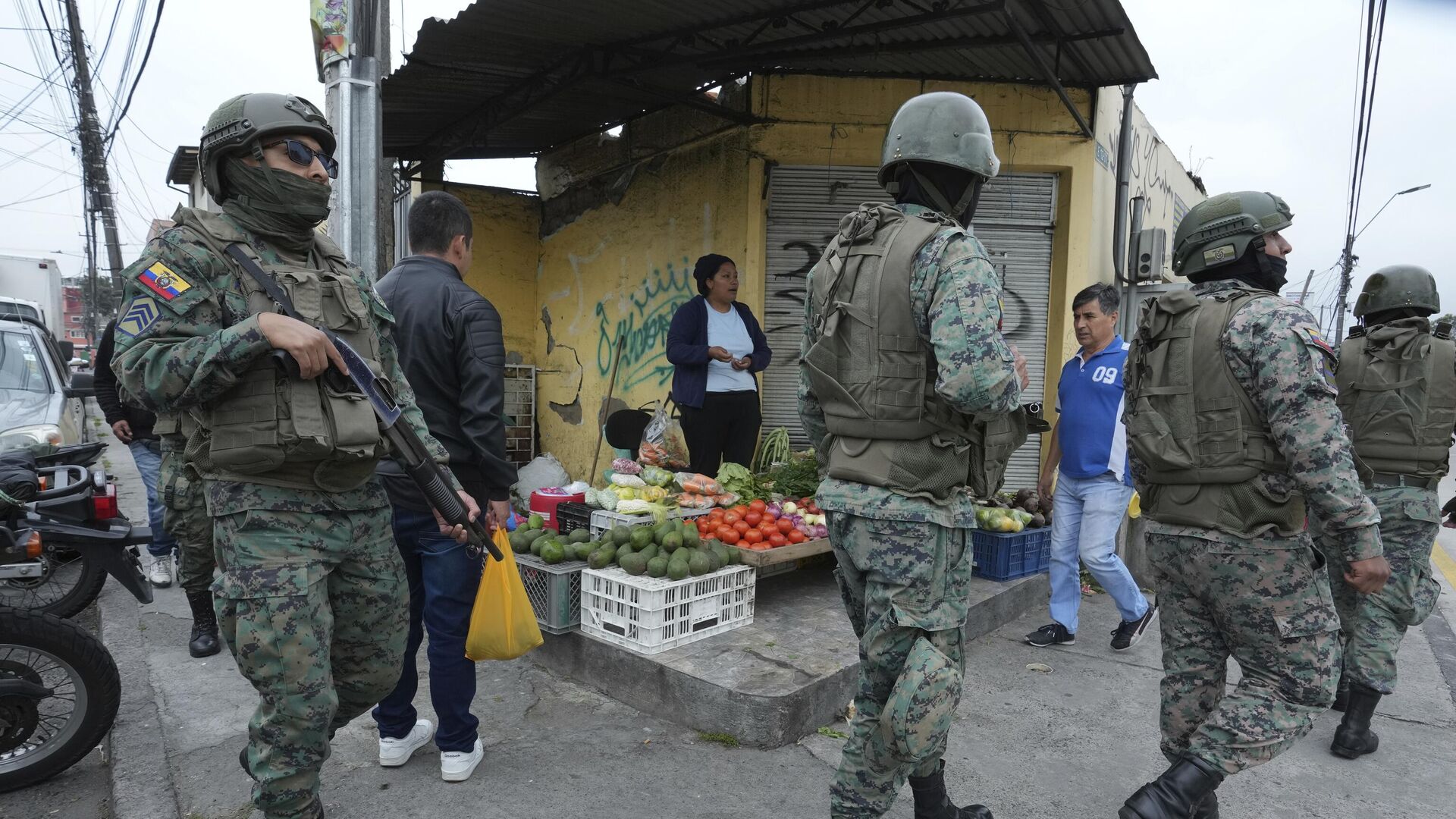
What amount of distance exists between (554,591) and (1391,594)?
146 inches

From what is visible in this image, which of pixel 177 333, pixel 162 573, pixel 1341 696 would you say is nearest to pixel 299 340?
pixel 177 333

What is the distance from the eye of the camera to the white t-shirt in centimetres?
567

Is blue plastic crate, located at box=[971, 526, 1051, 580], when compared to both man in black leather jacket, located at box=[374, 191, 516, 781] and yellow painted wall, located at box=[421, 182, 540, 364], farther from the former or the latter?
yellow painted wall, located at box=[421, 182, 540, 364]

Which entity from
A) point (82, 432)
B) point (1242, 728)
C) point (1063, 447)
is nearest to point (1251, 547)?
point (1242, 728)

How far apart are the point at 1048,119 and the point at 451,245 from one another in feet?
17.9

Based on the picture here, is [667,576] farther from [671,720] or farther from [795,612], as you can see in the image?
[795,612]

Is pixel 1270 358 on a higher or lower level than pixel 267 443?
higher

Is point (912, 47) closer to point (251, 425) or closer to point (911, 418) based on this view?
point (911, 418)

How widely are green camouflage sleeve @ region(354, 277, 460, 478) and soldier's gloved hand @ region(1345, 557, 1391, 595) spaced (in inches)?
107

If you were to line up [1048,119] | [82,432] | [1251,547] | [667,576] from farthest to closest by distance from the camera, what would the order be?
[82,432] < [1048,119] < [667,576] < [1251,547]

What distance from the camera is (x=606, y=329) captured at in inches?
335

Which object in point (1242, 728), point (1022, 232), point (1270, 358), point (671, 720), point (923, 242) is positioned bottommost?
point (671, 720)

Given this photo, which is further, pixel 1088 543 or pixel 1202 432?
pixel 1088 543

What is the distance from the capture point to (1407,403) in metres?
3.70
